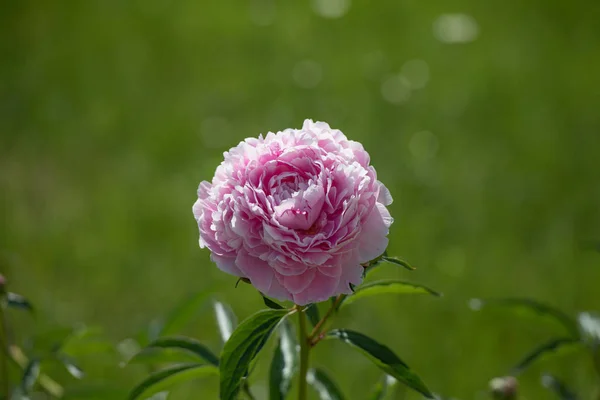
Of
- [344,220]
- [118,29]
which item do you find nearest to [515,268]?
[344,220]

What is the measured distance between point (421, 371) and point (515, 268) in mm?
501

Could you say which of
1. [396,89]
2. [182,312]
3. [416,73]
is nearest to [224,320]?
[182,312]

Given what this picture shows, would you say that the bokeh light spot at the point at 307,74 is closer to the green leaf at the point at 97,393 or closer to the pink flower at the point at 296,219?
the green leaf at the point at 97,393

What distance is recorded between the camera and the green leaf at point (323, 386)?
1.30 meters

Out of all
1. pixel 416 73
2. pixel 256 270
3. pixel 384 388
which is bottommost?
pixel 416 73

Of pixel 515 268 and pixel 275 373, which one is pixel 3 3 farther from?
pixel 275 373

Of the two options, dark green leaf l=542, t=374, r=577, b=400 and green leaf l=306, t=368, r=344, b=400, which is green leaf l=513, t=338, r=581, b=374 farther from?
green leaf l=306, t=368, r=344, b=400

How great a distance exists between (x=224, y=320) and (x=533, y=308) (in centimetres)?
50

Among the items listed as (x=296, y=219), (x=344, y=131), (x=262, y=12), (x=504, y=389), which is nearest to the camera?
(x=296, y=219)

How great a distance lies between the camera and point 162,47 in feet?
11.7

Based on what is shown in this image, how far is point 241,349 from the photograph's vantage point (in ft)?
3.32

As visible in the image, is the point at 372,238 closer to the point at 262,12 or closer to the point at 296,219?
the point at 296,219

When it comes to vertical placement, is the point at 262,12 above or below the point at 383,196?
below

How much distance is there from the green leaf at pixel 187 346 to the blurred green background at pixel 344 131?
0.75 metres
